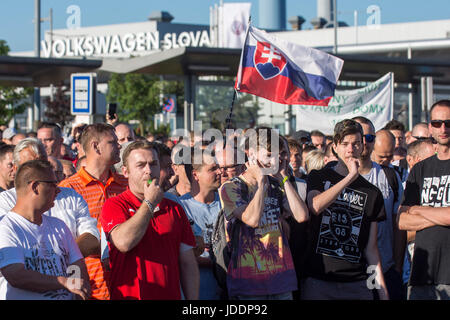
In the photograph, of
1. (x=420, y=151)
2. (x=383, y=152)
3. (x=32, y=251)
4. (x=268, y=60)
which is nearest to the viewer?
(x=32, y=251)

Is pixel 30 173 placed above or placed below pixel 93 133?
below

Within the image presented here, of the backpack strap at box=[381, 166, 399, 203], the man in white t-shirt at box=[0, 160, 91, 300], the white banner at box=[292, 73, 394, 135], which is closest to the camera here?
the man in white t-shirt at box=[0, 160, 91, 300]

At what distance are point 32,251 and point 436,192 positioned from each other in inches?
124

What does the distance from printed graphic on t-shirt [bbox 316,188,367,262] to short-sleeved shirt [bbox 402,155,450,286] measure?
0.46 m

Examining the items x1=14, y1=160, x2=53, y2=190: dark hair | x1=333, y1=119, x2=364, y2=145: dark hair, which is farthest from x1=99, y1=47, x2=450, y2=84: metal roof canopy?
x1=14, y1=160, x2=53, y2=190: dark hair

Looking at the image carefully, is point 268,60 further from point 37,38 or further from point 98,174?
point 37,38

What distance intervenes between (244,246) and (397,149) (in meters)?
5.74

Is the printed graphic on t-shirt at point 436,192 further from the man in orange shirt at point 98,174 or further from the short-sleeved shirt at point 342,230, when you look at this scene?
the man in orange shirt at point 98,174

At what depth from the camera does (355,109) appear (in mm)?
16094

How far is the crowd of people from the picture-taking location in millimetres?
4574

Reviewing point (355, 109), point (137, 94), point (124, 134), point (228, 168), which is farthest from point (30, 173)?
point (137, 94)

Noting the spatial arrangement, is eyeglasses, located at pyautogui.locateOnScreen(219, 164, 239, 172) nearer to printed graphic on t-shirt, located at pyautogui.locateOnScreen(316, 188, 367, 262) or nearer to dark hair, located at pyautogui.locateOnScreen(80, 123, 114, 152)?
printed graphic on t-shirt, located at pyautogui.locateOnScreen(316, 188, 367, 262)
